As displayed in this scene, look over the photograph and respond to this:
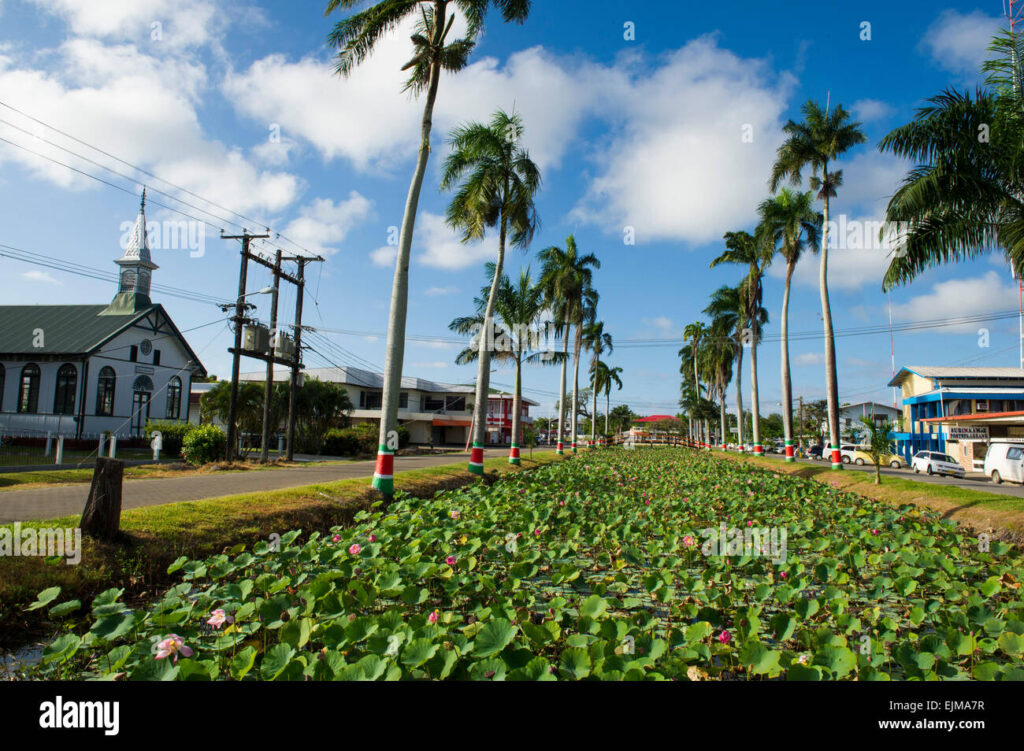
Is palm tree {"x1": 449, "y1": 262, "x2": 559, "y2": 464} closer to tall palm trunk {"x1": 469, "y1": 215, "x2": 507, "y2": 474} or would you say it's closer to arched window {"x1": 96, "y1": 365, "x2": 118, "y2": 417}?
tall palm trunk {"x1": 469, "y1": 215, "x2": 507, "y2": 474}

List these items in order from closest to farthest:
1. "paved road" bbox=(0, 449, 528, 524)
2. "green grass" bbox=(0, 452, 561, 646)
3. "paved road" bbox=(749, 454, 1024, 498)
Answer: "green grass" bbox=(0, 452, 561, 646) → "paved road" bbox=(0, 449, 528, 524) → "paved road" bbox=(749, 454, 1024, 498)

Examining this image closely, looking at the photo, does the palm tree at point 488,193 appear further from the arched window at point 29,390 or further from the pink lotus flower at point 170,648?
the arched window at point 29,390

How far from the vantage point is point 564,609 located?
404cm

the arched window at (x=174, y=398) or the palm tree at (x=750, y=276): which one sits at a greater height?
the palm tree at (x=750, y=276)

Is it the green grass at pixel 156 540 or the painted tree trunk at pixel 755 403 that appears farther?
the painted tree trunk at pixel 755 403

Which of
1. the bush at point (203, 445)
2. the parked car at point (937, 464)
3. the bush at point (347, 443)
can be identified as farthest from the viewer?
the bush at point (347, 443)

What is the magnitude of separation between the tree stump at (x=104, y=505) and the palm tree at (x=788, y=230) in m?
25.3

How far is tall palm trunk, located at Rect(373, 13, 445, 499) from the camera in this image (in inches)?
434

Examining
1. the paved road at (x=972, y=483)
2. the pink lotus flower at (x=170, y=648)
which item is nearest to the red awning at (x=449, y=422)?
the paved road at (x=972, y=483)

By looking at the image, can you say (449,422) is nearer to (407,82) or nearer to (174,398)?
(174,398)

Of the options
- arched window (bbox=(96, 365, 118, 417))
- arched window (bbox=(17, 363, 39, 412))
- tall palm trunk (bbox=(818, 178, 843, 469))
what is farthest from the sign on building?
arched window (bbox=(17, 363, 39, 412))

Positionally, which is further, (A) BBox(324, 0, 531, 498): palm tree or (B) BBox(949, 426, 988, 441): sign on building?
(B) BBox(949, 426, 988, 441): sign on building

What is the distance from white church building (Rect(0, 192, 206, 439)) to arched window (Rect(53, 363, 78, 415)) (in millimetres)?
50

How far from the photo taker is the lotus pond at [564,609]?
295 centimetres
